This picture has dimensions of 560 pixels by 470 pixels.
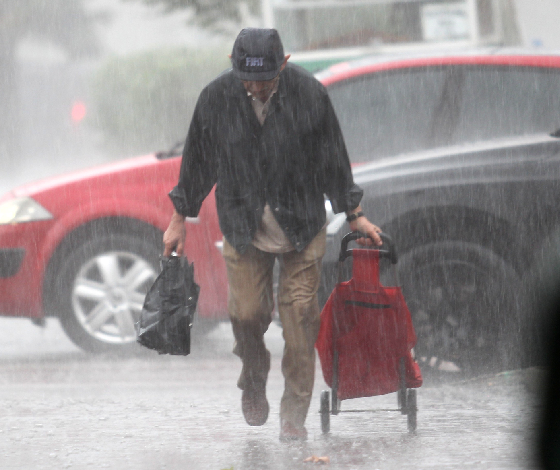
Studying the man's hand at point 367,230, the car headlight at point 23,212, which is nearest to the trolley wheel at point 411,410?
the man's hand at point 367,230

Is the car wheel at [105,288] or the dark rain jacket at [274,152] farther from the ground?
the dark rain jacket at [274,152]

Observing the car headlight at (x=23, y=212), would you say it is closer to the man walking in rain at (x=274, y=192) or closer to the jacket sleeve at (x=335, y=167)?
the man walking in rain at (x=274, y=192)

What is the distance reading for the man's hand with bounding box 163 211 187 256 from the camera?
16.4 feet

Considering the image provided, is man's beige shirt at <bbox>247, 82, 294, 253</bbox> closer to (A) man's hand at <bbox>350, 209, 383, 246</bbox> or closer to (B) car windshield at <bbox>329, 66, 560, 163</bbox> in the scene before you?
(A) man's hand at <bbox>350, 209, 383, 246</bbox>

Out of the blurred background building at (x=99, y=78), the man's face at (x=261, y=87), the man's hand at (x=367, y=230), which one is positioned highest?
the man's face at (x=261, y=87)

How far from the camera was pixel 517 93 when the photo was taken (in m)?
6.75

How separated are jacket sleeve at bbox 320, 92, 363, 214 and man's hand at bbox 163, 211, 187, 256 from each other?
641mm

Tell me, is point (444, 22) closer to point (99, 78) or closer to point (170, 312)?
point (170, 312)

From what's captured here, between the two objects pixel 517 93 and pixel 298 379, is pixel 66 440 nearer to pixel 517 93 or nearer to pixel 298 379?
pixel 298 379

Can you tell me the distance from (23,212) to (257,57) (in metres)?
3.02

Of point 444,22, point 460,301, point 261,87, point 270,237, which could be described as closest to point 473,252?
point 460,301

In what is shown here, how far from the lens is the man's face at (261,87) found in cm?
472

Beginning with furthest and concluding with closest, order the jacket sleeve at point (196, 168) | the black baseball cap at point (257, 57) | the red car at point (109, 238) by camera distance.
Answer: the red car at point (109, 238) → the jacket sleeve at point (196, 168) → the black baseball cap at point (257, 57)

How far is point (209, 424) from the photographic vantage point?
5430 millimetres
